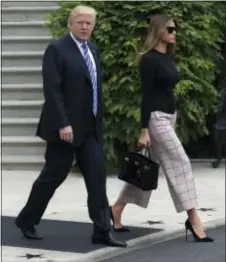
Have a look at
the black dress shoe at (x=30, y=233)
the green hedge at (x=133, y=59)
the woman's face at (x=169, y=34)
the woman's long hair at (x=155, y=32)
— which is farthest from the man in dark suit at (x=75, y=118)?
the green hedge at (x=133, y=59)

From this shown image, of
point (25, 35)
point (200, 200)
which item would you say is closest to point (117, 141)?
point (200, 200)

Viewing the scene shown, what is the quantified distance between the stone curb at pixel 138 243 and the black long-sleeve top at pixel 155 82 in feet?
2.62

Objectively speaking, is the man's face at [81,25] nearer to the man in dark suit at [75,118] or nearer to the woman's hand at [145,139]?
the man in dark suit at [75,118]

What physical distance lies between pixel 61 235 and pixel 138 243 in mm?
581

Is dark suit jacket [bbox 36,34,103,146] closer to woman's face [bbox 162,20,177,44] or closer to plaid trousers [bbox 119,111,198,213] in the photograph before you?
plaid trousers [bbox 119,111,198,213]

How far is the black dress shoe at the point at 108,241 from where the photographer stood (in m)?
6.17

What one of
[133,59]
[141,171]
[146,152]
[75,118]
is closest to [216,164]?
[133,59]

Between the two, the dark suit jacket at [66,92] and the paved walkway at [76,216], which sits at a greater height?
the dark suit jacket at [66,92]

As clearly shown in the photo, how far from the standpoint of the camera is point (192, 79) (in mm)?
9430

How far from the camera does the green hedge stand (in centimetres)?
931

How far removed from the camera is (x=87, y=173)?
20.2ft

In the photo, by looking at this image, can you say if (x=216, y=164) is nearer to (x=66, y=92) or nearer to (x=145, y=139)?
(x=145, y=139)

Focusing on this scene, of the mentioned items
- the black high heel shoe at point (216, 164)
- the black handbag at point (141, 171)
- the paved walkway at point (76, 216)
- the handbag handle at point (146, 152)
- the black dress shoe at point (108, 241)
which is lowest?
the black high heel shoe at point (216, 164)

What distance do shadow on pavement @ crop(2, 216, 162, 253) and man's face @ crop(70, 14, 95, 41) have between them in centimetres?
139
